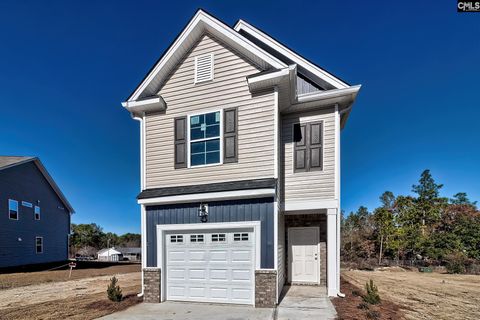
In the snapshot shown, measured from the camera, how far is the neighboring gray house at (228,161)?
6.95 meters

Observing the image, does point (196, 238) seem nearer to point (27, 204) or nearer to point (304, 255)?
point (304, 255)

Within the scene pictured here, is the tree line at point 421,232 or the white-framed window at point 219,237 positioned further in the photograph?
the tree line at point 421,232

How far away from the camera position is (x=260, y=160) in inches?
281

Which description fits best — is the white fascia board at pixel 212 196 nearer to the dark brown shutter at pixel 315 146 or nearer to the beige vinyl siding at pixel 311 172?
the beige vinyl siding at pixel 311 172

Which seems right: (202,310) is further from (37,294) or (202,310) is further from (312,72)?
Answer: (312,72)

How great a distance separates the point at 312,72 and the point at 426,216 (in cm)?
2604

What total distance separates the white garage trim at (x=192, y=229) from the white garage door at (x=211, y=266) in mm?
132

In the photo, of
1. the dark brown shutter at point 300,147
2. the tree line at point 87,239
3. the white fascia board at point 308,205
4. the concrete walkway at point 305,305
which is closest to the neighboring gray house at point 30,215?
the concrete walkway at point 305,305

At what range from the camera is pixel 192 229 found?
751cm

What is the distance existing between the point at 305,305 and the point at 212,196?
3813 millimetres

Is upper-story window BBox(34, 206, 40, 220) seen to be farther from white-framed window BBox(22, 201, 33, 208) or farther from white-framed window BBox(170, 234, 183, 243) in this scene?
white-framed window BBox(170, 234, 183, 243)

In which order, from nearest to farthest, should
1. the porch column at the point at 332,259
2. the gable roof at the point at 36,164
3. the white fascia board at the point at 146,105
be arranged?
the porch column at the point at 332,259 < the white fascia board at the point at 146,105 < the gable roof at the point at 36,164

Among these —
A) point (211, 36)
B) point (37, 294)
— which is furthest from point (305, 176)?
point (37, 294)

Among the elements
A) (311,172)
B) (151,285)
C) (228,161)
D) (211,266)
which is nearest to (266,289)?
(211,266)
